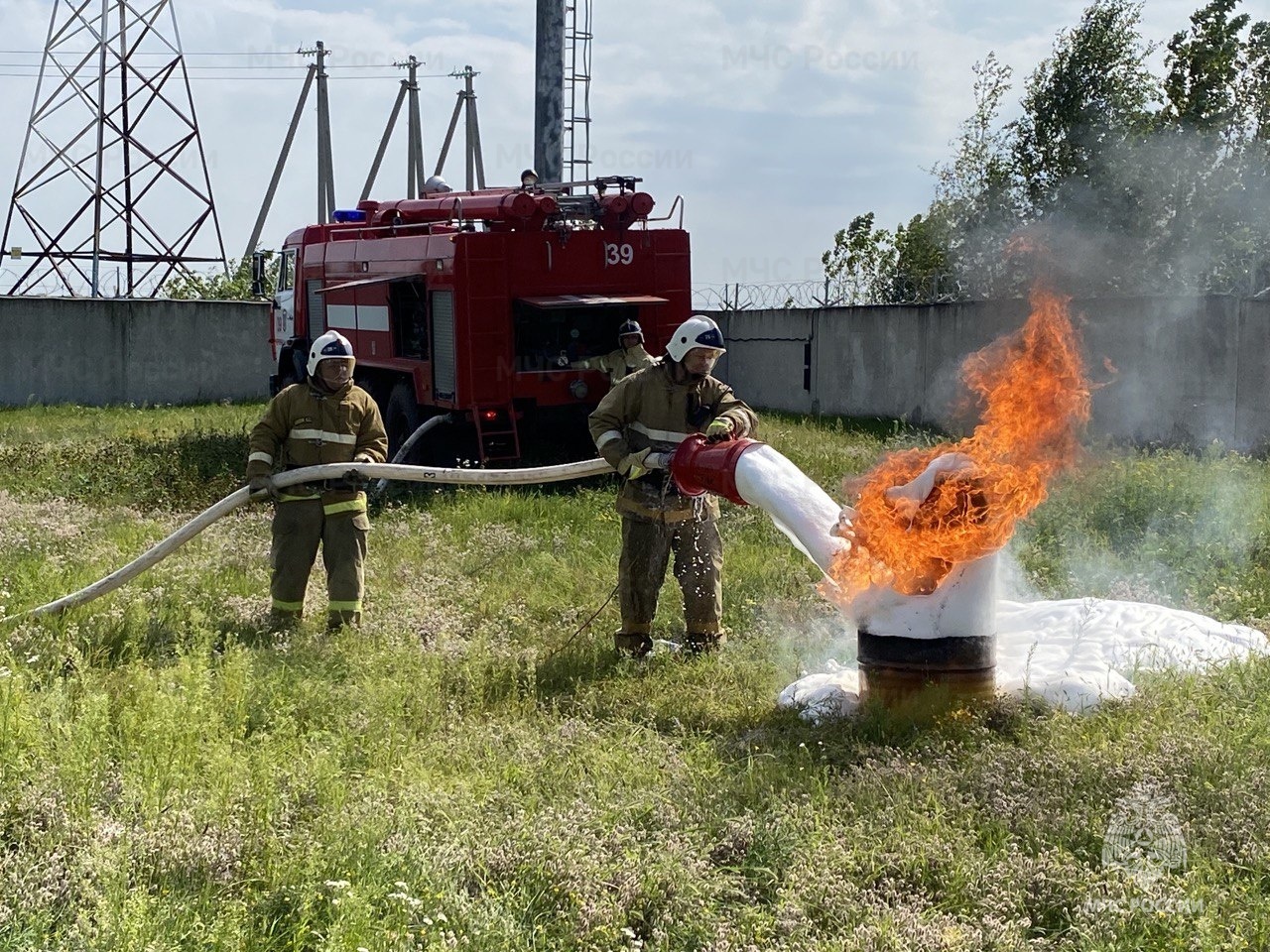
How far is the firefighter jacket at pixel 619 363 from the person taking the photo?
1148 centimetres

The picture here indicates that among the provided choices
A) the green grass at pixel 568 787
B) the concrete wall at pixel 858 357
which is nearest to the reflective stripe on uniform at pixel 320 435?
the green grass at pixel 568 787

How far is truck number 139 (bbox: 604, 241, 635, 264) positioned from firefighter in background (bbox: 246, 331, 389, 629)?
5.00 metres

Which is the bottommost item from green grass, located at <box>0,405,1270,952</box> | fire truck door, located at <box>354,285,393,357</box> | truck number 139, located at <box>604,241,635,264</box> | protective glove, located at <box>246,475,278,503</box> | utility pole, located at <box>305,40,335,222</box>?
green grass, located at <box>0,405,1270,952</box>

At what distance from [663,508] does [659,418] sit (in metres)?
0.48

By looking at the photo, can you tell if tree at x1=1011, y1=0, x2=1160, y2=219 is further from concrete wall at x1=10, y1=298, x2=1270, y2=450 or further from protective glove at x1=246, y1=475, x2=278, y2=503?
protective glove at x1=246, y1=475, x2=278, y2=503

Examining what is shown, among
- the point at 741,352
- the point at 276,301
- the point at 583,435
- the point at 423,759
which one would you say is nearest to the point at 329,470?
the point at 423,759

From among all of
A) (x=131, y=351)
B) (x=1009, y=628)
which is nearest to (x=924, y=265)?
(x=131, y=351)

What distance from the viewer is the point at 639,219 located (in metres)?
12.1

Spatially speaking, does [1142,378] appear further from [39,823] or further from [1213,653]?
[39,823]

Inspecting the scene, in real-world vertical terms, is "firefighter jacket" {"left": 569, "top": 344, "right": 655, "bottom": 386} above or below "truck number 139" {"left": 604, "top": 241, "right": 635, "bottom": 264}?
below

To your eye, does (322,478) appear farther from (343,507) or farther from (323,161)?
(323,161)

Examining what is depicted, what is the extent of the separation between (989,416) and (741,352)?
17910 millimetres

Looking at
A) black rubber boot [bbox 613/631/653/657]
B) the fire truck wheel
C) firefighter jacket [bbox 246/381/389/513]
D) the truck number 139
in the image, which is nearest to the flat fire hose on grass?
firefighter jacket [bbox 246/381/389/513]

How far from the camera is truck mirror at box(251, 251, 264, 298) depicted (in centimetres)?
1549
